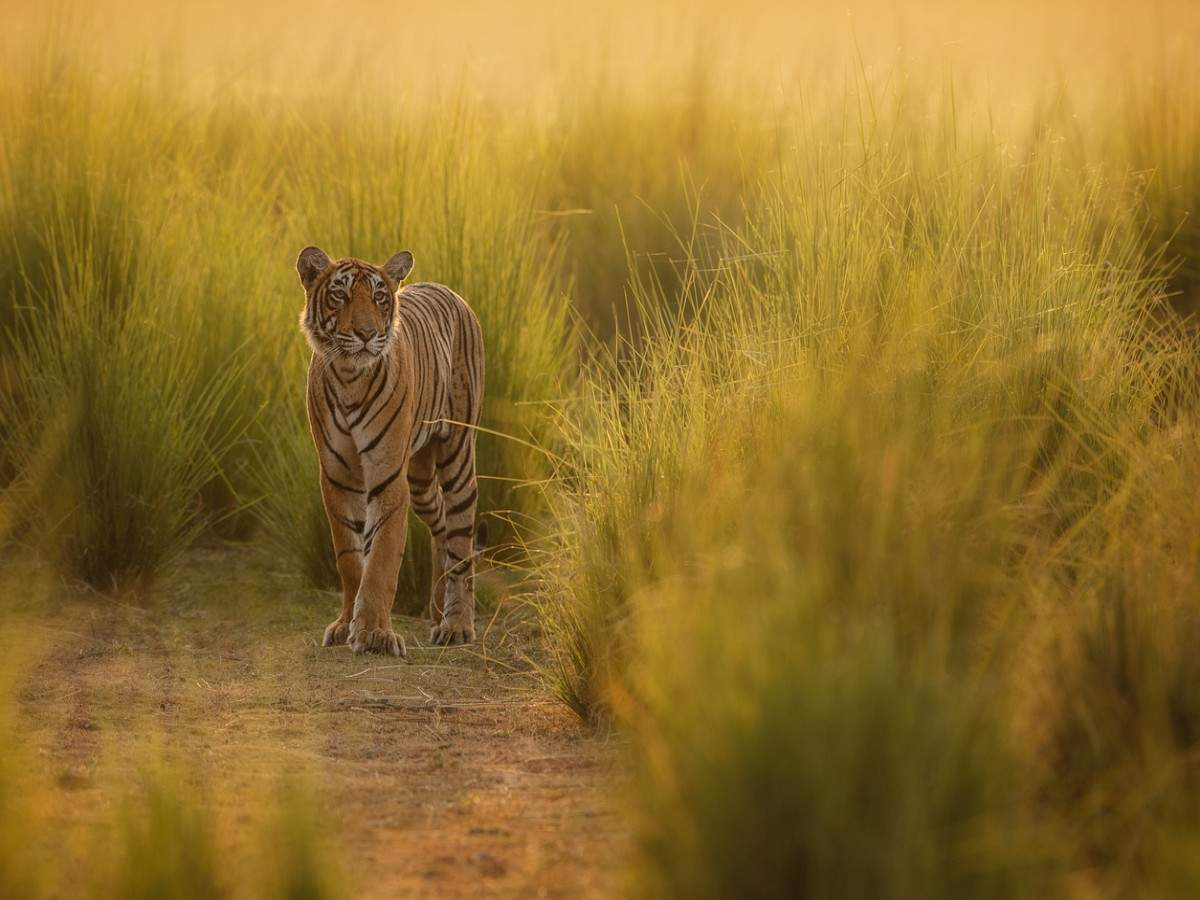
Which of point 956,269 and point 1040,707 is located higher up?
point 956,269

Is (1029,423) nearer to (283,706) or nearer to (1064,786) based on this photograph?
(1064,786)

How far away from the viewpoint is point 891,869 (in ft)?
8.47

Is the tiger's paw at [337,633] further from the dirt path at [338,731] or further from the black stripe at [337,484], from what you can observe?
the black stripe at [337,484]

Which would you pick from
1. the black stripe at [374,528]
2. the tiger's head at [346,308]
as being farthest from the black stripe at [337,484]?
the tiger's head at [346,308]

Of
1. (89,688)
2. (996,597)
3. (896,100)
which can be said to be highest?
(896,100)

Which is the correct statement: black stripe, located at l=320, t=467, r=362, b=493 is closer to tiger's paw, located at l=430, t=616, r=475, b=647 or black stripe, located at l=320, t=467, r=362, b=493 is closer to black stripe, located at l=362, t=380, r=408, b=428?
black stripe, located at l=362, t=380, r=408, b=428

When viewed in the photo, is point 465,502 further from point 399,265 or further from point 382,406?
point 399,265

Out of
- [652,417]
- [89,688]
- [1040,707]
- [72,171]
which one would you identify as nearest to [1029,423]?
[652,417]

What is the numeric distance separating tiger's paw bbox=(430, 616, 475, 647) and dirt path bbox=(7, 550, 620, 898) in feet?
0.30

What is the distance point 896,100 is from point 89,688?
326 centimetres

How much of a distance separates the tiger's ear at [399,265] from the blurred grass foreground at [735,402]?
65 centimetres

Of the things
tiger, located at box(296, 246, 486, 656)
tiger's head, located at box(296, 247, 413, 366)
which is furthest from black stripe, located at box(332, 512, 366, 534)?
tiger's head, located at box(296, 247, 413, 366)

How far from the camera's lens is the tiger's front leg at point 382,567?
5289 mm

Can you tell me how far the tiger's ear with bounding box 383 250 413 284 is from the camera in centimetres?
538
